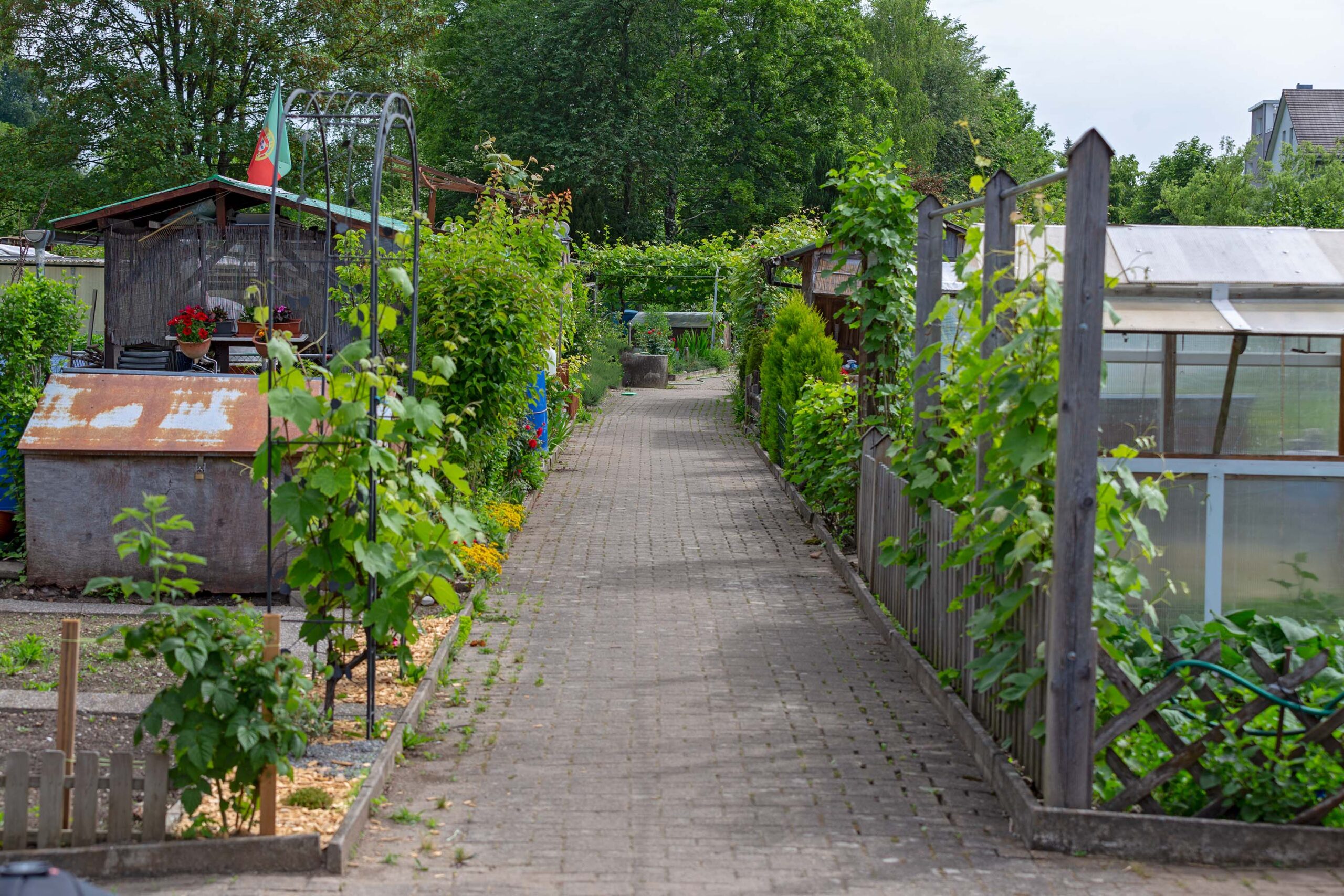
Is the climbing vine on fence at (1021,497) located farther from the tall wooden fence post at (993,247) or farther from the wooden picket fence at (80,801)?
the wooden picket fence at (80,801)

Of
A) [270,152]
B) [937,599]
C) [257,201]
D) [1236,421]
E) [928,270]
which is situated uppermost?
[257,201]

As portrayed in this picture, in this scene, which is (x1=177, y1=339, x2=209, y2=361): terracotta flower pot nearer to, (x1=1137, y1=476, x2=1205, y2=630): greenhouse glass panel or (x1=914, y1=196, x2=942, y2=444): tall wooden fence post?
(x1=914, y1=196, x2=942, y2=444): tall wooden fence post

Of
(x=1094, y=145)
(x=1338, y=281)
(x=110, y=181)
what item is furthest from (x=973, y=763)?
(x=110, y=181)

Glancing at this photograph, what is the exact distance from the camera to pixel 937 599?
7.00 meters

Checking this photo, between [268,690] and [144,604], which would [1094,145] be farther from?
[144,604]

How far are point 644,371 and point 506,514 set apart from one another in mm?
19685

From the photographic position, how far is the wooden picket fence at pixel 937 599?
201 inches

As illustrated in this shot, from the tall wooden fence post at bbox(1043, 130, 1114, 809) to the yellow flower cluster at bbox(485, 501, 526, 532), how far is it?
6.54 m

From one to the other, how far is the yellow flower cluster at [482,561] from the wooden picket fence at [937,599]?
2.99m

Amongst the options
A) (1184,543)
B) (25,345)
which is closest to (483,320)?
(25,345)

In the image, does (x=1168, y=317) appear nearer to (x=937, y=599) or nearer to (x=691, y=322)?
(x=937, y=599)

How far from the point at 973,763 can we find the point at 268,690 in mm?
3281

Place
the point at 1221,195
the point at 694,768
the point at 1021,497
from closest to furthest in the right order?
the point at 1021,497 < the point at 694,768 < the point at 1221,195

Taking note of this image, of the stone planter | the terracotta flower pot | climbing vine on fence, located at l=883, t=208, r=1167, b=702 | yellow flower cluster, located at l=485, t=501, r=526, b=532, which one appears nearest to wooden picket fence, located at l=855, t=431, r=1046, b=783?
climbing vine on fence, located at l=883, t=208, r=1167, b=702
